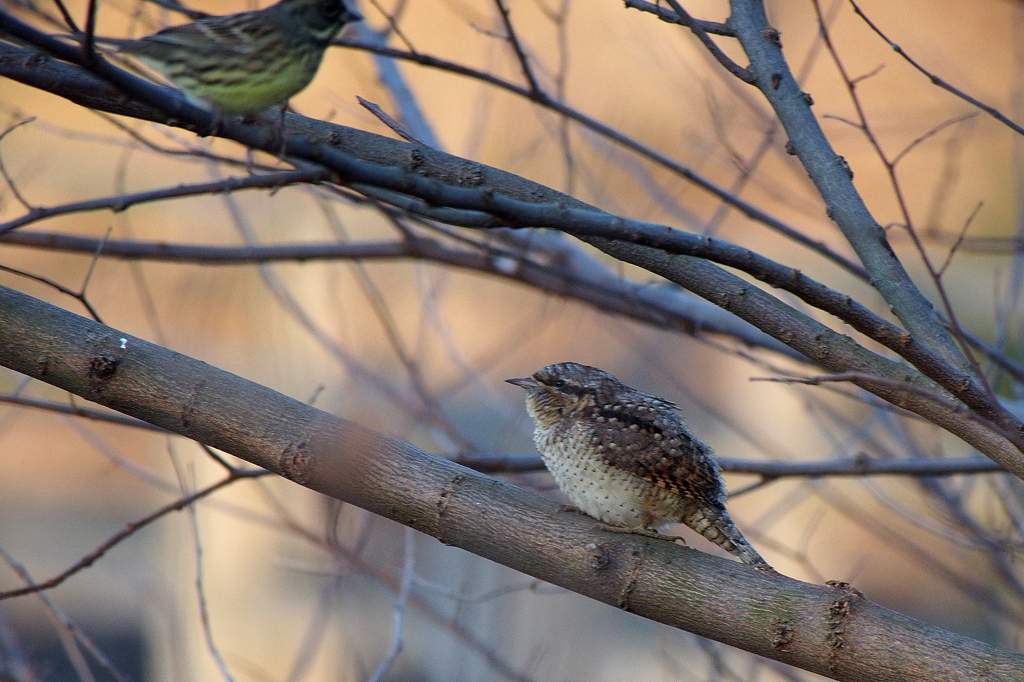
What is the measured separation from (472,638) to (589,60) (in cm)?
551

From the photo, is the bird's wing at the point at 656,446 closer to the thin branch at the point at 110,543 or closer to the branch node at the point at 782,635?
the branch node at the point at 782,635

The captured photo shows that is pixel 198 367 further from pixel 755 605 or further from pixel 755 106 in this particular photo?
pixel 755 106

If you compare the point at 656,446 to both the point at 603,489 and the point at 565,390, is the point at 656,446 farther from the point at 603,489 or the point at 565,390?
the point at 565,390

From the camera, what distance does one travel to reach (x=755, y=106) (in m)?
4.98

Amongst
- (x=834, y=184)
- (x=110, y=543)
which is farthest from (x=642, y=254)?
(x=110, y=543)

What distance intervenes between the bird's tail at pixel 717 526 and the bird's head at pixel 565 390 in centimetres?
48

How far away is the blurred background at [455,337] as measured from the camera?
6090 mm

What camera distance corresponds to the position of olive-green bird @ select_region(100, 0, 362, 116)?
9.07 ft

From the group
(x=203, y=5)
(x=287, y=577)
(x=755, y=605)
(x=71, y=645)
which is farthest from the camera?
(x=287, y=577)

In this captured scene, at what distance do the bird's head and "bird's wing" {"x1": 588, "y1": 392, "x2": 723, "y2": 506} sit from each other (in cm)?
8

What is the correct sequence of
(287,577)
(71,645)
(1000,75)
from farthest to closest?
(1000,75), (287,577), (71,645)

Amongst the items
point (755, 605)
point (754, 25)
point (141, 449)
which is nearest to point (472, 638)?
point (755, 605)

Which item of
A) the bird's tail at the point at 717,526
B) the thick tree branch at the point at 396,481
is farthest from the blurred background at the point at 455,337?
the thick tree branch at the point at 396,481

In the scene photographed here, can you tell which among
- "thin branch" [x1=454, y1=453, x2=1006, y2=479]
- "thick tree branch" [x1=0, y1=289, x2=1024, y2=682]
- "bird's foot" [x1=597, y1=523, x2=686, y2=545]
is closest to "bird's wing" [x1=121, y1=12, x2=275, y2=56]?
"thick tree branch" [x1=0, y1=289, x2=1024, y2=682]
